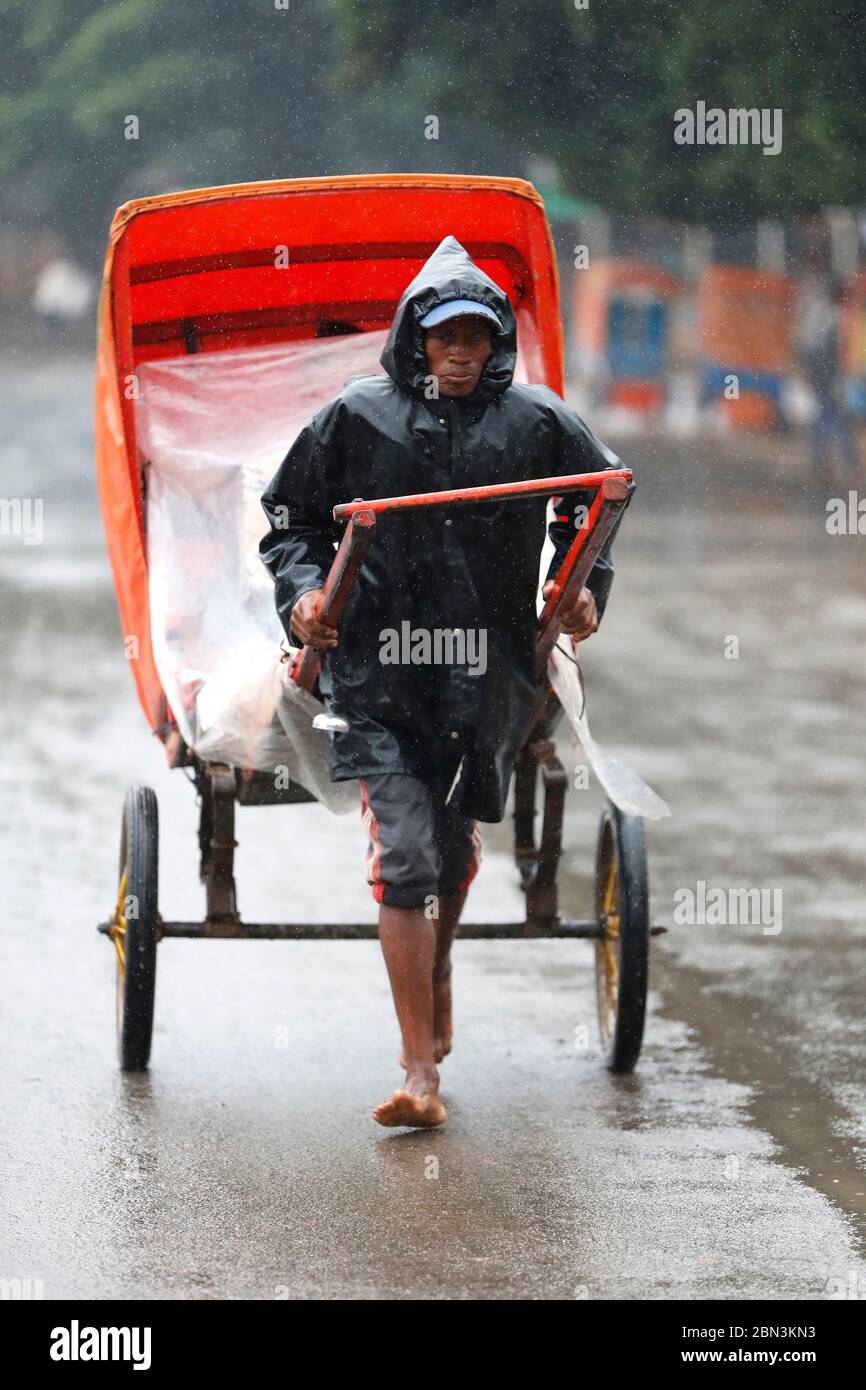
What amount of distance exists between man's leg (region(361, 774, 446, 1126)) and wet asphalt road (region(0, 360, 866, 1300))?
0.47ft

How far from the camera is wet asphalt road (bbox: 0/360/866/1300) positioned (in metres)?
4.48

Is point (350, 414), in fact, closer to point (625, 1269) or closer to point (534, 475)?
point (534, 475)

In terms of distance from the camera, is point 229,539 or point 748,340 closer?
point 229,539

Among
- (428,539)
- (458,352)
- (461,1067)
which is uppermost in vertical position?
(458,352)

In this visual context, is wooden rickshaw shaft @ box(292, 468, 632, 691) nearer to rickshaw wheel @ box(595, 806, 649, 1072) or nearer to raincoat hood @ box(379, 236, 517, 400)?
raincoat hood @ box(379, 236, 517, 400)

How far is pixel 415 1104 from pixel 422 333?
177cm

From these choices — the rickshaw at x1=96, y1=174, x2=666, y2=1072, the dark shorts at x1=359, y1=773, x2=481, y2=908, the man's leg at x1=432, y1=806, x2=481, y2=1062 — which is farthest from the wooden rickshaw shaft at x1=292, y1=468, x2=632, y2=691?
the man's leg at x1=432, y1=806, x2=481, y2=1062

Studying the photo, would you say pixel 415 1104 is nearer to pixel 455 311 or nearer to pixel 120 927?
pixel 120 927

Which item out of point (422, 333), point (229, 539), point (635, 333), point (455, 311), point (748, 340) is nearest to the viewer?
point (455, 311)

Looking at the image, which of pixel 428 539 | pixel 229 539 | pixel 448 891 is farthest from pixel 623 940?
pixel 229 539

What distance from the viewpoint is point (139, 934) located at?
5.46 metres

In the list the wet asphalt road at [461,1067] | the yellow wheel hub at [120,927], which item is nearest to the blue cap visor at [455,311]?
the yellow wheel hub at [120,927]

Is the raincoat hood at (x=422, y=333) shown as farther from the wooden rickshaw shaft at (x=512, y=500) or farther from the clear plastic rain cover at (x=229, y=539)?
the clear plastic rain cover at (x=229, y=539)

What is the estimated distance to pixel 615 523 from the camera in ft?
16.3
